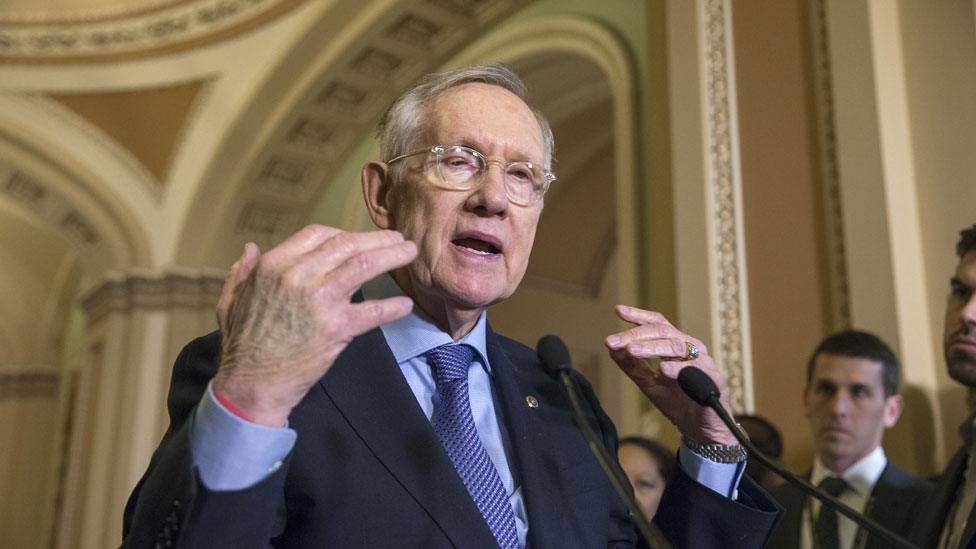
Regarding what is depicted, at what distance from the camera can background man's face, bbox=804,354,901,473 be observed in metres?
2.88

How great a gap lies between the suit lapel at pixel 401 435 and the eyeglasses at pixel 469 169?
0.95 ft

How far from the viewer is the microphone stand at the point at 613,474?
1.05 m

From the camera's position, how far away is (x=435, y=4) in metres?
6.96

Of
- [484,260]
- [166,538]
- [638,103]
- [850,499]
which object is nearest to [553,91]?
[638,103]

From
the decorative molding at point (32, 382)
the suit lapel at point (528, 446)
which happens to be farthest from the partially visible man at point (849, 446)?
the decorative molding at point (32, 382)

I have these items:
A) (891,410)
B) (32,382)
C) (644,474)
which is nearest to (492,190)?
(644,474)

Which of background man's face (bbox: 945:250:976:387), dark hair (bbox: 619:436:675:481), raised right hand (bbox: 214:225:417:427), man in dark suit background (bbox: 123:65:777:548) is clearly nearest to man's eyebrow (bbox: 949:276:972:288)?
background man's face (bbox: 945:250:976:387)

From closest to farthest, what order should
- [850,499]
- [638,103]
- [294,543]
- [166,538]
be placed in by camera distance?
[166,538]
[294,543]
[850,499]
[638,103]

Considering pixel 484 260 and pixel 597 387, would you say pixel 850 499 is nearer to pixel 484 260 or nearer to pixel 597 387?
pixel 484 260

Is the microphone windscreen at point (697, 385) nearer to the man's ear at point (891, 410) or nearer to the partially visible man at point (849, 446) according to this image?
the partially visible man at point (849, 446)

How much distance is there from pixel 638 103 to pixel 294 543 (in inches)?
187

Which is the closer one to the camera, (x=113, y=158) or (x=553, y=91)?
(x=553, y=91)

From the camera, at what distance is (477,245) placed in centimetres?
149

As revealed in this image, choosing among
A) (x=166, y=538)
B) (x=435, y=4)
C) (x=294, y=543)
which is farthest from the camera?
(x=435, y=4)
